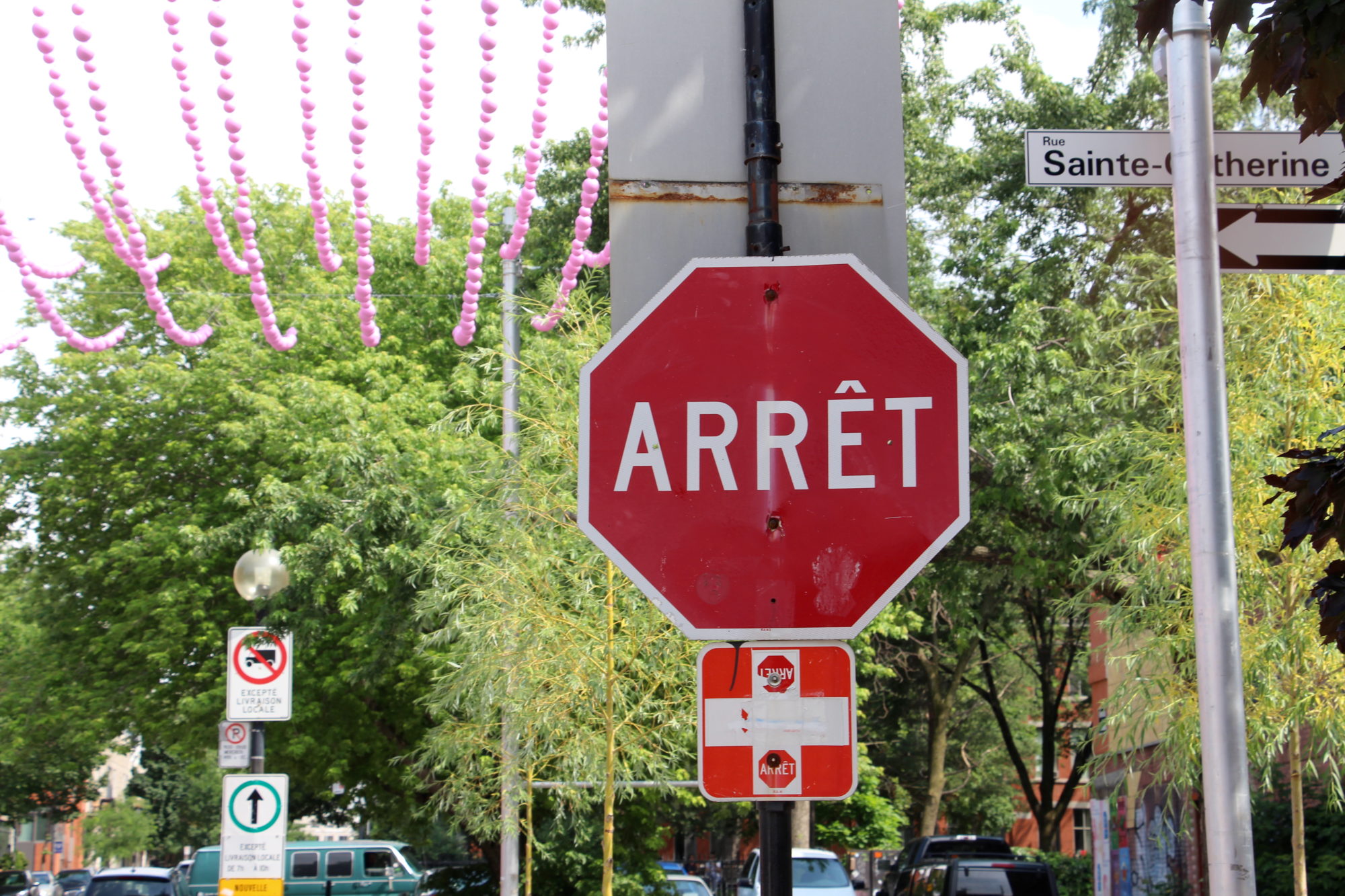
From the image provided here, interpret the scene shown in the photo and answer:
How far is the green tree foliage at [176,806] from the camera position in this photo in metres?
72.2

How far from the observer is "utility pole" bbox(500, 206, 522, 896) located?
12.8m

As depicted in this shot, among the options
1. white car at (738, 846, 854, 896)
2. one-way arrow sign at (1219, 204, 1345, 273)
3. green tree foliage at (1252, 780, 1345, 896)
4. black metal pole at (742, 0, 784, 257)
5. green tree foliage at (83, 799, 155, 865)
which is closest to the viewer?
black metal pole at (742, 0, 784, 257)

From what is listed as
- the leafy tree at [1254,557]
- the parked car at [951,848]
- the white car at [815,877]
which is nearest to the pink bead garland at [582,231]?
the leafy tree at [1254,557]

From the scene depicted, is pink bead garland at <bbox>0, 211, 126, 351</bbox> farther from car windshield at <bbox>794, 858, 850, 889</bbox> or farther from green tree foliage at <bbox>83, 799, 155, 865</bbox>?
green tree foliage at <bbox>83, 799, 155, 865</bbox>

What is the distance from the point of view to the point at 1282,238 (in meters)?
5.18

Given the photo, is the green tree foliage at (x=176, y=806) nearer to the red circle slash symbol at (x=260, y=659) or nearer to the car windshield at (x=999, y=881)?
the car windshield at (x=999, y=881)

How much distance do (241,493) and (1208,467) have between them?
1605cm

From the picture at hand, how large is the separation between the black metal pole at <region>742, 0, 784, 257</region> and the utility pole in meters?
8.57

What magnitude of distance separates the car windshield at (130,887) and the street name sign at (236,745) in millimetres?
16121

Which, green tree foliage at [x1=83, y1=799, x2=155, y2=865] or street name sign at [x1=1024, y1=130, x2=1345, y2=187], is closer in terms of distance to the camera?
street name sign at [x1=1024, y1=130, x2=1345, y2=187]

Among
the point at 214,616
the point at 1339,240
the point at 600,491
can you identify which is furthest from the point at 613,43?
the point at 214,616

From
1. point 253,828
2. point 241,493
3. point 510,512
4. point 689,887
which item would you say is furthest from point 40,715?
point 253,828

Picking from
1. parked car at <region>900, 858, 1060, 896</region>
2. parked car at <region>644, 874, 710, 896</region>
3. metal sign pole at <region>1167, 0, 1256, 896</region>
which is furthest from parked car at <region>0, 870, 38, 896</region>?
metal sign pole at <region>1167, 0, 1256, 896</region>

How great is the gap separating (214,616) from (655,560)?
20739 millimetres
